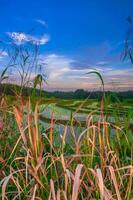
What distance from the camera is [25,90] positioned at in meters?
3.75

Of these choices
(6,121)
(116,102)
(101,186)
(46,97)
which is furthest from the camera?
(6,121)

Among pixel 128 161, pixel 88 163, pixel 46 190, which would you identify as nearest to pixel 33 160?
pixel 46 190

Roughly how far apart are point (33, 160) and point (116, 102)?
119cm

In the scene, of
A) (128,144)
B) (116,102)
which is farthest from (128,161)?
(116,102)

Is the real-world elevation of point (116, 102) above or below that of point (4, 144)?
above

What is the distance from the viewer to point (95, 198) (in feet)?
7.75

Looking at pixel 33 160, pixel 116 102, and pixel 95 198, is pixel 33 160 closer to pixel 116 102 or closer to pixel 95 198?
pixel 95 198

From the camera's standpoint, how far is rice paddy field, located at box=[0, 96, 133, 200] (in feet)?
7.22

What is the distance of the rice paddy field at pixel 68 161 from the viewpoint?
7.22ft

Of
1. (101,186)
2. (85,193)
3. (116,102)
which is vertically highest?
(116,102)

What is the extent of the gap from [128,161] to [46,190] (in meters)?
0.78

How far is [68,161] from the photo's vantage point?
8.55ft

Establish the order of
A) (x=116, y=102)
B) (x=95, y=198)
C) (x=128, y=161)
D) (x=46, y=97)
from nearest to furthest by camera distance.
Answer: (x=95, y=198)
(x=128, y=161)
(x=116, y=102)
(x=46, y=97)

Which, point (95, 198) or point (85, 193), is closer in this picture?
point (95, 198)
